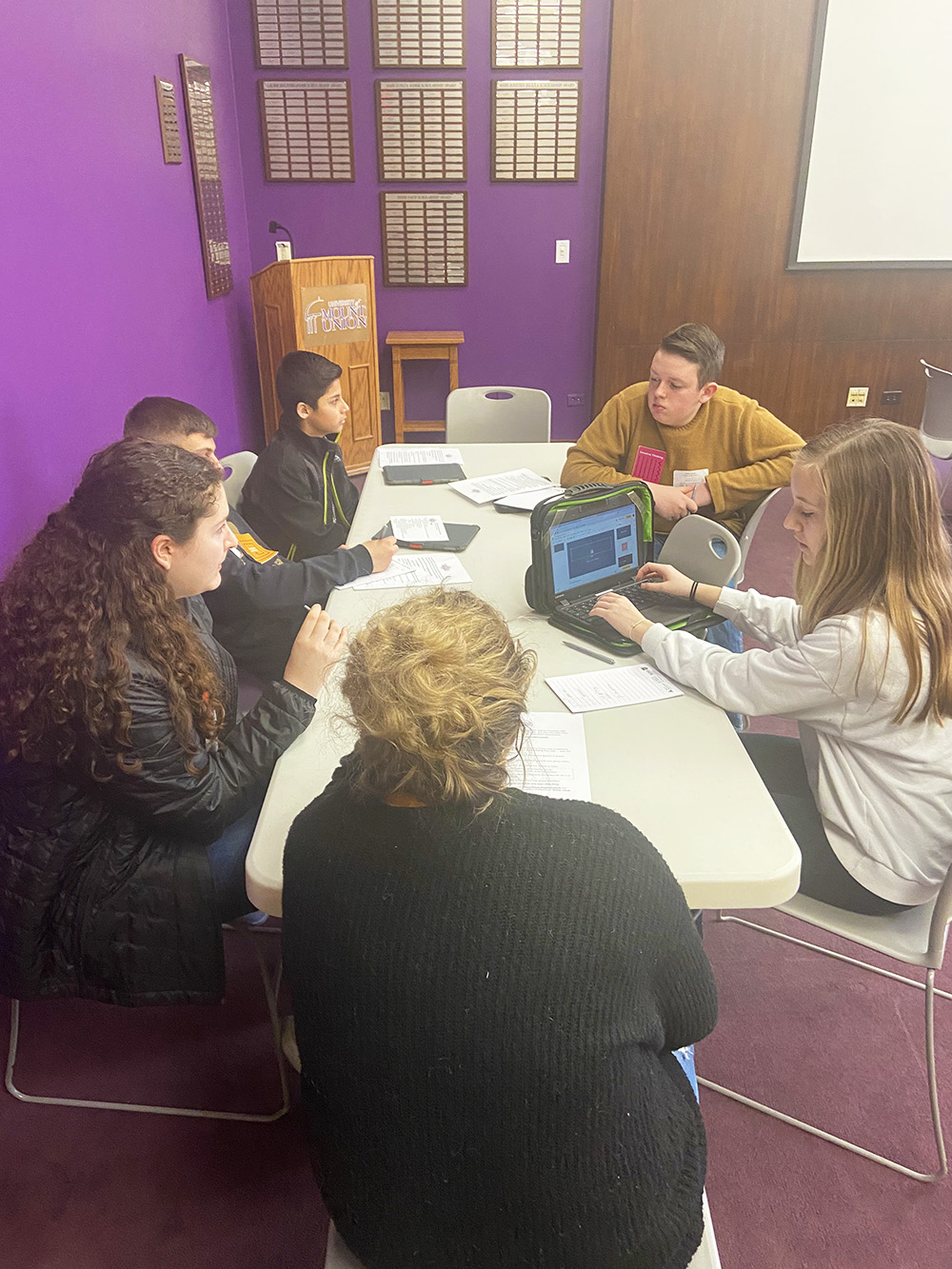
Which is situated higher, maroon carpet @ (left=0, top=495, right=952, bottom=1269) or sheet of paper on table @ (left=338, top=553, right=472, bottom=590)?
sheet of paper on table @ (left=338, top=553, right=472, bottom=590)

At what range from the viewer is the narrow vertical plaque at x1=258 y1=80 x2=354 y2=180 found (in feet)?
15.9

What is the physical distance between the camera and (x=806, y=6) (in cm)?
463

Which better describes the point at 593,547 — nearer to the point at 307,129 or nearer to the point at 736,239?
the point at 736,239

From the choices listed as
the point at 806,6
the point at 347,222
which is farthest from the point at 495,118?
the point at 806,6

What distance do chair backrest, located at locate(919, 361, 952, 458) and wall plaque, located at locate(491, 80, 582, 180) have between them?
2.25 metres

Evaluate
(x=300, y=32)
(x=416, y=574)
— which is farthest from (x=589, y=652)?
(x=300, y=32)

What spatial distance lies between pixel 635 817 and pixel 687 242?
4642 mm

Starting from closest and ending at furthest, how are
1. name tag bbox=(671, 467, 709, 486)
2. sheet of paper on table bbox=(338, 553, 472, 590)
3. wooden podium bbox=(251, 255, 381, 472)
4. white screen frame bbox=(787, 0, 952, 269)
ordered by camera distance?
sheet of paper on table bbox=(338, 553, 472, 590), name tag bbox=(671, 467, 709, 486), wooden podium bbox=(251, 255, 381, 472), white screen frame bbox=(787, 0, 952, 269)

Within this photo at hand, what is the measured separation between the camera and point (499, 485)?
2750 millimetres

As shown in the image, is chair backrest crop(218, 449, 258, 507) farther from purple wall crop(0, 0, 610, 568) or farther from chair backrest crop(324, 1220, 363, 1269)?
chair backrest crop(324, 1220, 363, 1269)

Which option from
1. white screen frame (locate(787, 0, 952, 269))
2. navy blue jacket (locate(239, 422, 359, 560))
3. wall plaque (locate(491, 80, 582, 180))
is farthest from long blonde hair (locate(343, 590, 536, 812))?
white screen frame (locate(787, 0, 952, 269))

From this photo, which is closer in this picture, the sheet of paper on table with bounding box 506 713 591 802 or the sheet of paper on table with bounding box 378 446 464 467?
the sheet of paper on table with bounding box 506 713 591 802

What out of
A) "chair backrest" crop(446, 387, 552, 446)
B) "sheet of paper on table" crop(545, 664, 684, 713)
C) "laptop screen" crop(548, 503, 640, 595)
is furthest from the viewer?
"chair backrest" crop(446, 387, 552, 446)

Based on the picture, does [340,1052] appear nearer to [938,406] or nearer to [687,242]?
[938,406]
